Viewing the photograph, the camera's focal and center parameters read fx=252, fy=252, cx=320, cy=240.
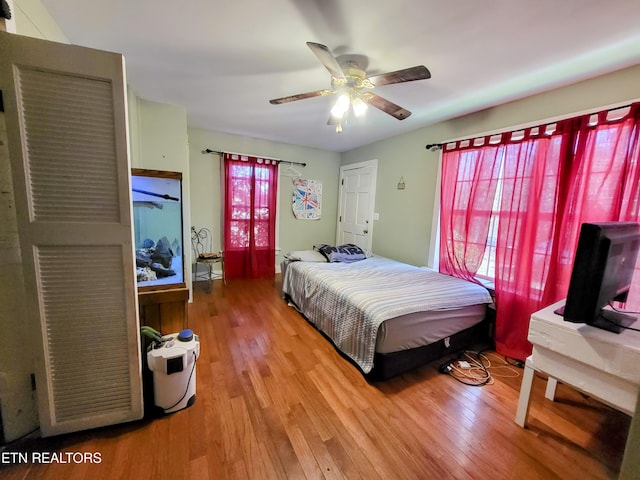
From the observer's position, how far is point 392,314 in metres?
1.84

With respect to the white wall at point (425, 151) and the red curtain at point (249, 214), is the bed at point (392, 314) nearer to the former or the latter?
the white wall at point (425, 151)

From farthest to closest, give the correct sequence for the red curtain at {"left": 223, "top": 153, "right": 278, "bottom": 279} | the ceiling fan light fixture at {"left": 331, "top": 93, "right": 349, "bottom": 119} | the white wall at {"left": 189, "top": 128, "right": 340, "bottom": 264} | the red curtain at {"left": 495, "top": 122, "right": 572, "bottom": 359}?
the red curtain at {"left": 223, "top": 153, "right": 278, "bottom": 279}
the white wall at {"left": 189, "top": 128, "right": 340, "bottom": 264}
the red curtain at {"left": 495, "top": 122, "right": 572, "bottom": 359}
the ceiling fan light fixture at {"left": 331, "top": 93, "right": 349, "bottom": 119}

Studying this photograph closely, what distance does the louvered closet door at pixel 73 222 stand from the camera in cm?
108

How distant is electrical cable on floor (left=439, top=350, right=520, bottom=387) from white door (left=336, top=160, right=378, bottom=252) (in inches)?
90.7

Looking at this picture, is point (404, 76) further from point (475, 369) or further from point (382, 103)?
point (475, 369)

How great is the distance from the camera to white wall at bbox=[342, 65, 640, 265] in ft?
6.23

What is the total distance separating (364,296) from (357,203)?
269cm

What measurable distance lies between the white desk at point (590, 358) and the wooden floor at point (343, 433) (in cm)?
43

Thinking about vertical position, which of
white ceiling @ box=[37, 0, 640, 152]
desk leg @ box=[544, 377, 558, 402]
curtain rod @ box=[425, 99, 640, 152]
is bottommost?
desk leg @ box=[544, 377, 558, 402]

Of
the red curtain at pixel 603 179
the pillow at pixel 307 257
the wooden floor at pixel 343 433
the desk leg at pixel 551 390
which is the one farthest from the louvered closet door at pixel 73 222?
the red curtain at pixel 603 179

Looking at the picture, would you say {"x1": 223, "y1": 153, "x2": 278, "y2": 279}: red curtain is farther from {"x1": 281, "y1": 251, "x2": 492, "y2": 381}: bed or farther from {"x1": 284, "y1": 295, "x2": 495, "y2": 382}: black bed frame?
{"x1": 284, "y1": 295, "x2": 495, "y2": 382}: black bed frame

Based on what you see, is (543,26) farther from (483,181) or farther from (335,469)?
(335,469)

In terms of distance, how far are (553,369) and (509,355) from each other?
3.50 ft

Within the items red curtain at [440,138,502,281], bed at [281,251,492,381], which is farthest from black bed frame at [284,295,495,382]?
red curtain at [440,138,502,281]
